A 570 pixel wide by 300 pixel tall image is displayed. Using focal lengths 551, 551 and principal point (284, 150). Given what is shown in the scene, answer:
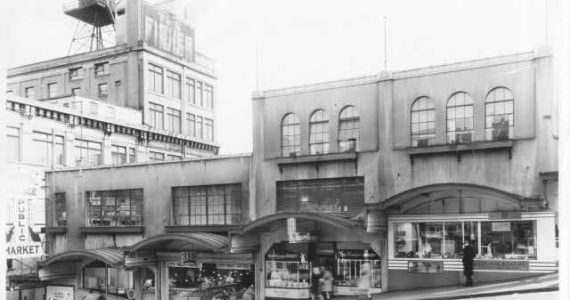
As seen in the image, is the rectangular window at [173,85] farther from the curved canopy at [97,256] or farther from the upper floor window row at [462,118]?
the upper floor window row at [462,118]

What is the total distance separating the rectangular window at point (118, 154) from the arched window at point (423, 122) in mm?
7209

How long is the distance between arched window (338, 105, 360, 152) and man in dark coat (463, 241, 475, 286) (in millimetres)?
2770

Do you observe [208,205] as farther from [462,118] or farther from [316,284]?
[462,118]

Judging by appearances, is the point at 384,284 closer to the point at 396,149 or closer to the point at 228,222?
the point at 396,149

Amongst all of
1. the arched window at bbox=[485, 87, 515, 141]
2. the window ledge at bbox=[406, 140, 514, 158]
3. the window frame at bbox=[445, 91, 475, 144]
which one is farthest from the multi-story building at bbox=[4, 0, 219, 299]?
the arched window at bbox=[485, 87, 515, 141]

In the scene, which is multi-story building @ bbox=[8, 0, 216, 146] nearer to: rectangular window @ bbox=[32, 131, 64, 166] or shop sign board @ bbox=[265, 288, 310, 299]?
rectangular window @ bbox=[32, 131, 64, 166]

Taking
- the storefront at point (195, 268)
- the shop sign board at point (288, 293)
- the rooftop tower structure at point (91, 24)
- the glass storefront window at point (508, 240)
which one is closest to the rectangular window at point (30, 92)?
the rooftop tower structure at point (91, 24)

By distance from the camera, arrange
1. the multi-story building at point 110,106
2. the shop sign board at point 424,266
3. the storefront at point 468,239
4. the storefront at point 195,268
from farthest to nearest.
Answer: the storefront at point 195,268
the multi-story building at point 110,106
the shop sign board at point 424,266
the storefront at point 468,239

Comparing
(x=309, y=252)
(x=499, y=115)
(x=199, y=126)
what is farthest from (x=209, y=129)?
(x=499, y=115)

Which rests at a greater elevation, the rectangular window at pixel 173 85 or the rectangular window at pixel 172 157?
the rectangular window at pixel 173 85

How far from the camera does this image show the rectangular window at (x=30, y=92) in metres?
11.7

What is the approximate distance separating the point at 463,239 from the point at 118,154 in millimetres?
8470

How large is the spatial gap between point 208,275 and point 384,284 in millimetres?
4011

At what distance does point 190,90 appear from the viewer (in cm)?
1207
